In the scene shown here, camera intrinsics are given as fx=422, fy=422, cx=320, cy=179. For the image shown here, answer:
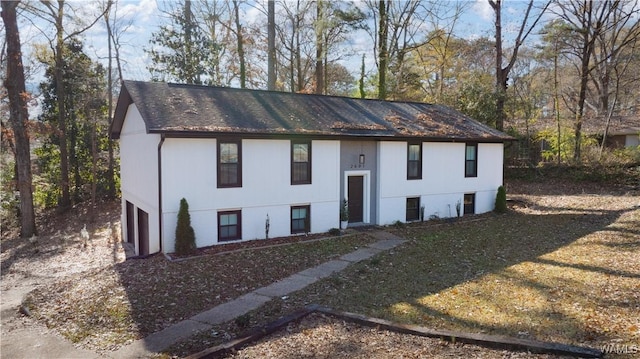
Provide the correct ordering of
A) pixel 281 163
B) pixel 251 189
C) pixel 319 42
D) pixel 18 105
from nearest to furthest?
pixel 251 189
pixel 281 163
pixel 18 105
pixel 319 42

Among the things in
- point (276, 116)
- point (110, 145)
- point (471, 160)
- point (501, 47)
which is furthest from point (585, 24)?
point (110, 145)

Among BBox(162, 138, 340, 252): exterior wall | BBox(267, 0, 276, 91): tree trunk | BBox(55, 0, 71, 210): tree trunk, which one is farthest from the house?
BBox(55, 0, 71, 210): tree trunk

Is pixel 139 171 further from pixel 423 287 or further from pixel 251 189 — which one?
pixel 423 287

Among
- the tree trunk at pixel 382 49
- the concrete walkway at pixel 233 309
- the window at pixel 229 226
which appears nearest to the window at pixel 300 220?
the window at pixel 229 226

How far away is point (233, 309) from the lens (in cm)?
791

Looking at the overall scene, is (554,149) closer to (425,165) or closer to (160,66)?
(425,165)

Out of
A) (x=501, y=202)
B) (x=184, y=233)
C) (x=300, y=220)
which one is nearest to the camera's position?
(x=184, y=233)

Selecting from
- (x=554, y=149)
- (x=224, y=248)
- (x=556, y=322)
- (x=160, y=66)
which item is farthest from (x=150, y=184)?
(x=554, y=149)

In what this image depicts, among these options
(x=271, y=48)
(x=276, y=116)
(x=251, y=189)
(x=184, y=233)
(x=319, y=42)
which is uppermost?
(x=319, y=42)

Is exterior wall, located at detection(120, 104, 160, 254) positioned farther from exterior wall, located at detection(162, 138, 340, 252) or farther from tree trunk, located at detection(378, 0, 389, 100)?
tree trunk, located at detection(378, 0, 389, 100)

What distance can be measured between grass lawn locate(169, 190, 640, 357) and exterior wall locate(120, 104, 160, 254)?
6.07 m

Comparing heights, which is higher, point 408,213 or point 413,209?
point 413,209

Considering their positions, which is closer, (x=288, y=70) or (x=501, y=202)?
(x=501, y=202)

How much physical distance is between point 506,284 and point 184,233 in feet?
26.9
